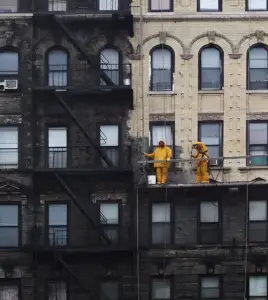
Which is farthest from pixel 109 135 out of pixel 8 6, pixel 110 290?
pixel 8 6

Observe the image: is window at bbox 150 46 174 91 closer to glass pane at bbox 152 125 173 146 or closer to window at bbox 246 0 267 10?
glass pane at bbox 152 125 173 146

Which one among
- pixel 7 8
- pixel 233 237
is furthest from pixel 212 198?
pixel 7 8

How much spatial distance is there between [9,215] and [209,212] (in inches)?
266

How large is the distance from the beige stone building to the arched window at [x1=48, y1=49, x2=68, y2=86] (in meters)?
2.35

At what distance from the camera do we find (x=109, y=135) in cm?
3094

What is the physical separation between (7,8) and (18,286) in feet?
30.8

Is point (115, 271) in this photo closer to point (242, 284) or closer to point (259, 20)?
point (242, 284)

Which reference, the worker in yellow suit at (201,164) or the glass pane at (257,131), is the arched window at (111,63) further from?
the glass pane at (257,131)

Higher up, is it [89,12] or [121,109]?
[89,12]

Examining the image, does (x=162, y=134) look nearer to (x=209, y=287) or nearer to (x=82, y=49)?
(x=82, y=49)

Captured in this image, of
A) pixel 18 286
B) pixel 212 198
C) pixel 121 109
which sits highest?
pixel 121 109

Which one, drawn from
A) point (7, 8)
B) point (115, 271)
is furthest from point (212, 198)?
point (7, 8)

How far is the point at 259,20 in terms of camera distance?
3105 cm

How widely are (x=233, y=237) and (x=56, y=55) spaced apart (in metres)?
8.58
